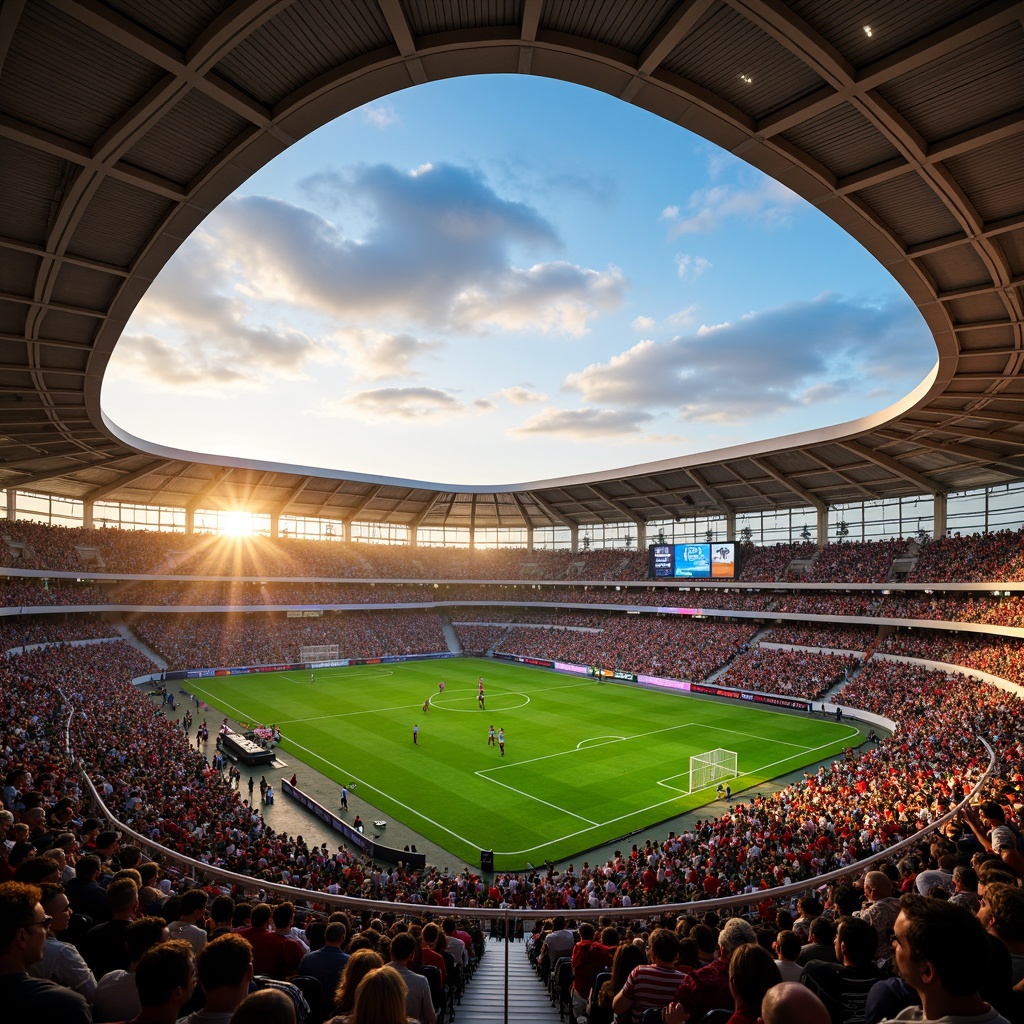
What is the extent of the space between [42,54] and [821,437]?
3977 cm

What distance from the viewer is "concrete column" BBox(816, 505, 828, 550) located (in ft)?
180

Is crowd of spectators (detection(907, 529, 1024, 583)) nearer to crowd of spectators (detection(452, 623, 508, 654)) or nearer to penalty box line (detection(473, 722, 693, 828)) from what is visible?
penalty box line (detection(473, 722, 693, 828))

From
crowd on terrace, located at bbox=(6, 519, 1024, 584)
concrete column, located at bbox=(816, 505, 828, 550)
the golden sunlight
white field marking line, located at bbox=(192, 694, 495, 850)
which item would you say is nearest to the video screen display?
crowd on terrace, located at bbox=(6, 519, 1024, 584)

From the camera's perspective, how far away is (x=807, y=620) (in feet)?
168

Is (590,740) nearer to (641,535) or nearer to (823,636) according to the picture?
(823,636)

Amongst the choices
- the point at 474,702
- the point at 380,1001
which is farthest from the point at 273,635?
the point at 380,1001

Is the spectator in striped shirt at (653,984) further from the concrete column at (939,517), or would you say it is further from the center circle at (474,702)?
the concrete column at (939,517)

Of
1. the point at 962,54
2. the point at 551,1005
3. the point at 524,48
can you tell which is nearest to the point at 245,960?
the point at 551,1005

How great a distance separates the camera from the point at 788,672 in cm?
4609

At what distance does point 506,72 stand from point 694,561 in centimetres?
4741

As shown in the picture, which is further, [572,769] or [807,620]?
[807,620]

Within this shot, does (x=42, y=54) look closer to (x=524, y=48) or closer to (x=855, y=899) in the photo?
(x=524, y=48)

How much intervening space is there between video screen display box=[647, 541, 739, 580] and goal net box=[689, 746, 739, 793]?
23966 mm

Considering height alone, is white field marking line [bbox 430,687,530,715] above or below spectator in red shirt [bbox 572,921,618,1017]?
below
